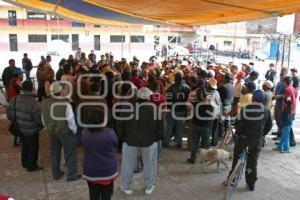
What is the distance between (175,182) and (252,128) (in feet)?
4.91

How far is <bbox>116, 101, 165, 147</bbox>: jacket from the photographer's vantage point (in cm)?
441

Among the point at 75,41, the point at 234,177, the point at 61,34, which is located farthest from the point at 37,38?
the point at 234,177

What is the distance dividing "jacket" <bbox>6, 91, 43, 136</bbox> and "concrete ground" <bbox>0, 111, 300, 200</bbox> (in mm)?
812

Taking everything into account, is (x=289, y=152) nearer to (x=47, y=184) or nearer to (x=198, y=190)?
(x=198, y=190)

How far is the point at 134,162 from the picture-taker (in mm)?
4730

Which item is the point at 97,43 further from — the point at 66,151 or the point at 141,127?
the point at 141,127

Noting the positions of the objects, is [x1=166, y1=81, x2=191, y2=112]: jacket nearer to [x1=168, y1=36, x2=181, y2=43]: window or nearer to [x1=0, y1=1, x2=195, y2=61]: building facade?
[x1=0, y1=1, x2=195, y2=61]: building facade

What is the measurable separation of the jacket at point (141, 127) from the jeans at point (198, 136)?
1.47 m

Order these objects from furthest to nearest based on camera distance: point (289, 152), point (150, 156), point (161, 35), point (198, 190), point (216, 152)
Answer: point (161, 35)
point (289, 152)
point (216, 152)
point (198, 190)
point (150, 156)

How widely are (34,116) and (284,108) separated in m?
4.73

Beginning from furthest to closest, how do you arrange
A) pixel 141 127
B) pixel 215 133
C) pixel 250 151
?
1. pixel 215 133
2. pixel 250 151
3. pixel 141 127

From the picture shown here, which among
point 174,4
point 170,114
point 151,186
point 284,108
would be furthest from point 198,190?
point 174,4

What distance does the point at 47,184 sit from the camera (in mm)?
5102

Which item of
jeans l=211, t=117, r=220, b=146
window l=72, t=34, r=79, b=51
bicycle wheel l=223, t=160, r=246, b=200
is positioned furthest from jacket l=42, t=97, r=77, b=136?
window l=72, t=34, r=79, b=51
